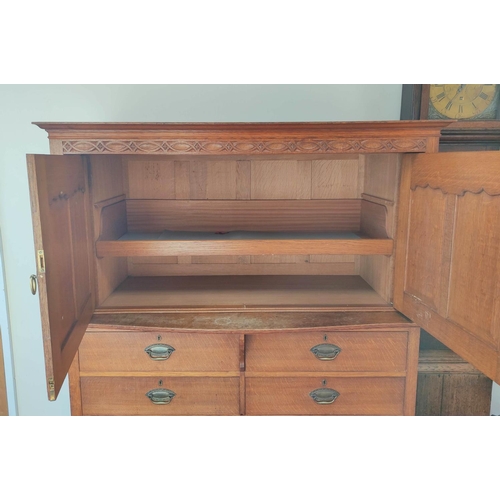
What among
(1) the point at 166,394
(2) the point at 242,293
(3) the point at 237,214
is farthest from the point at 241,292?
(1) the point at 166,394

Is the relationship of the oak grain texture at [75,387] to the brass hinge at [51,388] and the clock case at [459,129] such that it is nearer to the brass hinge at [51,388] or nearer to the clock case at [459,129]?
the brass hinge at [51,388]

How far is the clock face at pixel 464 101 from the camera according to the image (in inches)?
59.1

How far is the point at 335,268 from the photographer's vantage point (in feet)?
5.76

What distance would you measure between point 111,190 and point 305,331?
2.85 ft

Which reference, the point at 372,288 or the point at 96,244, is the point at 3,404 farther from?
the point at 372,288

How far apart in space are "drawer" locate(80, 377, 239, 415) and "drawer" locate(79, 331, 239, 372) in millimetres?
39

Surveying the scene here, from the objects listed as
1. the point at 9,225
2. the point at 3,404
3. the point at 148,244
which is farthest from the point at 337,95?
the point at 3,404

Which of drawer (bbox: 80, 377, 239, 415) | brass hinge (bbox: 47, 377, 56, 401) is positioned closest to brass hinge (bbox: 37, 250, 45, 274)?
brass hinge (bbox: 47, 377, 56, 401)

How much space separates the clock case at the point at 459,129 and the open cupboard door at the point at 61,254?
1.20m

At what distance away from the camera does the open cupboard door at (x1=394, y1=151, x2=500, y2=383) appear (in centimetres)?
93

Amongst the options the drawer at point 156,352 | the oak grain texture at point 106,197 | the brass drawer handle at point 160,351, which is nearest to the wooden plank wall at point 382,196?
the drawer at point 156,352

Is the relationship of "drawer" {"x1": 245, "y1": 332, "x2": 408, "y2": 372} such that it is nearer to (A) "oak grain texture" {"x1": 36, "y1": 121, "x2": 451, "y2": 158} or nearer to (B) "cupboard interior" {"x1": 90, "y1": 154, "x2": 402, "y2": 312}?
(B) "cupboard interior" {"x1": 90, "y1": 154, "x2": 402, "y2": 312}

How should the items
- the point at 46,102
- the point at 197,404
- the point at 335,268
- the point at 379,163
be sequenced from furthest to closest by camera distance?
the point at 335,268 → the point at 46,102 → the point at 379,163 → the point at 197,404

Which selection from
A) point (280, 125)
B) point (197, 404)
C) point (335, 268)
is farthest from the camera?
point (335, 268)
